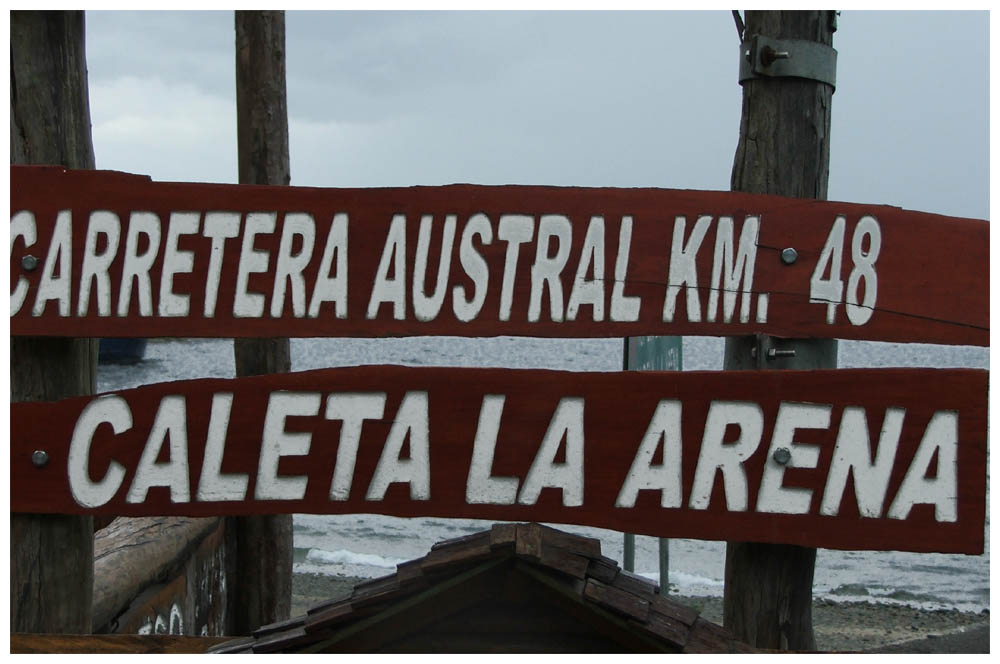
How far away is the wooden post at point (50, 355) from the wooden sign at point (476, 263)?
0.21 m

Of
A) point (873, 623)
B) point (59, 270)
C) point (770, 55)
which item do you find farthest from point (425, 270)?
point (873, 623)

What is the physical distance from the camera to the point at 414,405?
2.76 meters

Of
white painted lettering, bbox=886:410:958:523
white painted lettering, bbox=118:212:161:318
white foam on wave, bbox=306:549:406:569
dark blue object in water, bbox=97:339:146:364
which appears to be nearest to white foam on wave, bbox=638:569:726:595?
white foam on wave, bbox=306:549:406:569

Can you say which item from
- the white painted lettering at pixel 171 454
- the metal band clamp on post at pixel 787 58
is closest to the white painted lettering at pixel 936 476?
the metal band clamp on post at pixel 787 58

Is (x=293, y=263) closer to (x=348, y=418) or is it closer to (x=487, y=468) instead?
(x=348, y=418)

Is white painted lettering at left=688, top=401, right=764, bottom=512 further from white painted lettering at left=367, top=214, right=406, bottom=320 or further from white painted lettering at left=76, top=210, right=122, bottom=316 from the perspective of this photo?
white painted lettering at left=76, top=210, right=122, bottom=316

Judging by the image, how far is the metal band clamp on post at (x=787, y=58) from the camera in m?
2.84

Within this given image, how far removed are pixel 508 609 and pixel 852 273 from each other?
1.30m

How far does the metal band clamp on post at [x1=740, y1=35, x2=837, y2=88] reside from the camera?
284cm

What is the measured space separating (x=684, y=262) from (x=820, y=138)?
0.56 m

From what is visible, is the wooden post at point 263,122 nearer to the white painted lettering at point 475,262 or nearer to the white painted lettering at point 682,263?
the white painted lettering at point 475,262

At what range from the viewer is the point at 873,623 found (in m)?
8.73

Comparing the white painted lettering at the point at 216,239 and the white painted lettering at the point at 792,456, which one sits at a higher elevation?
the white painted lettering at the point at 216,239
